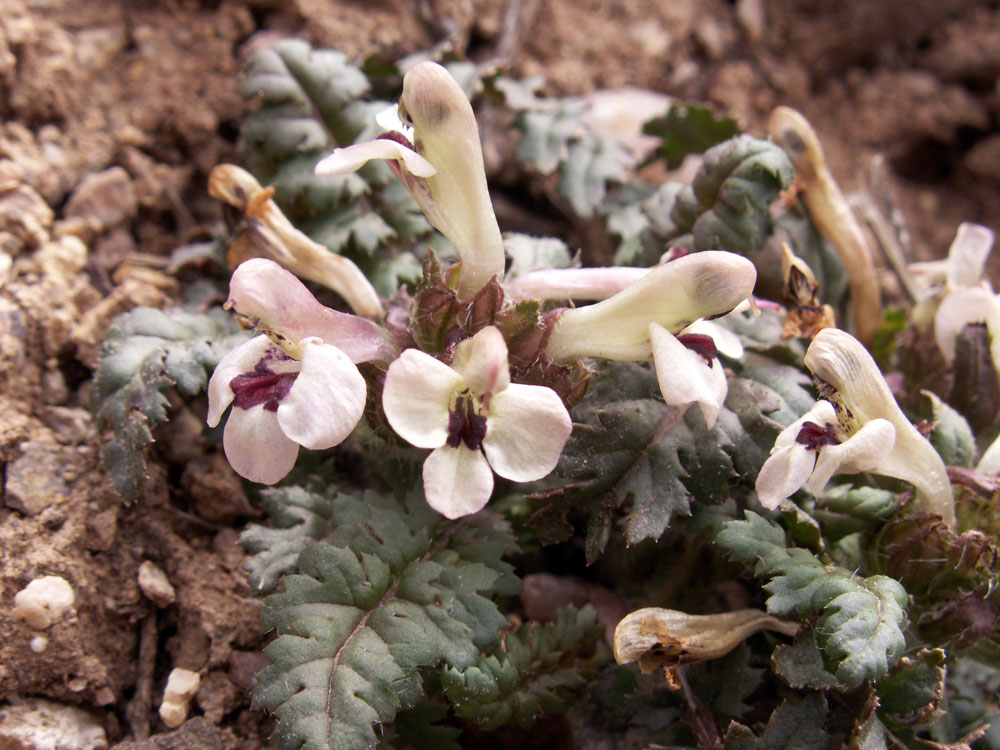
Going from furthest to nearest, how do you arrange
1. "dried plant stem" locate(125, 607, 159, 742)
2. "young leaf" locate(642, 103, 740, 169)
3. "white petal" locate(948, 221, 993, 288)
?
1. "young leaf" locate(642, 103, 740, 169)
2. "white petal" locate(948, 221, 993, 288)
3. "dried plant stem" locate(125, 607, 159, 742)

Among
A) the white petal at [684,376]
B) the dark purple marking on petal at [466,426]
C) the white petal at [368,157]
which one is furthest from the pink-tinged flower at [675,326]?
the white petal at [368,157]

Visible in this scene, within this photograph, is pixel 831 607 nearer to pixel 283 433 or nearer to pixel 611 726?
pixel 611 726

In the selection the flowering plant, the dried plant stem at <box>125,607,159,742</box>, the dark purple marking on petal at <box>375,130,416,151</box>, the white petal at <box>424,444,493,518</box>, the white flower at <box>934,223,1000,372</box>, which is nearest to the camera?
the white petal at <box>424,444,493,518</box>

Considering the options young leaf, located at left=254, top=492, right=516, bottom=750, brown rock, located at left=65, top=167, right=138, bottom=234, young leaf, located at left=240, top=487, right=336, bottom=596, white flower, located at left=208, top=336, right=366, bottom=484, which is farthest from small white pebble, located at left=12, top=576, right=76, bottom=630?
brown rock, located at left=65, top=167, right=138, bottom=234

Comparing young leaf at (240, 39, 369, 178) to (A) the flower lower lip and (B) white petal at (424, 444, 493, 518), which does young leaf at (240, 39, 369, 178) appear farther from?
(B) white petal at (424, 444, 493, 518)

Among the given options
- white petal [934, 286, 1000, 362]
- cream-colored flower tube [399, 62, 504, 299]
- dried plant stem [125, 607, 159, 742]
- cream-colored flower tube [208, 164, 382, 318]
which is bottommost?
dried plant stem [125, 607, 159, 742]

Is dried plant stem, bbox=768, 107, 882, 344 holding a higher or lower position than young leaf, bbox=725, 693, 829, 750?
higher

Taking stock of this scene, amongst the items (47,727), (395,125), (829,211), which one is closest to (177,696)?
(47,727)

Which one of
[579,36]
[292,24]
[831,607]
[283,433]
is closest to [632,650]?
[831,607]
